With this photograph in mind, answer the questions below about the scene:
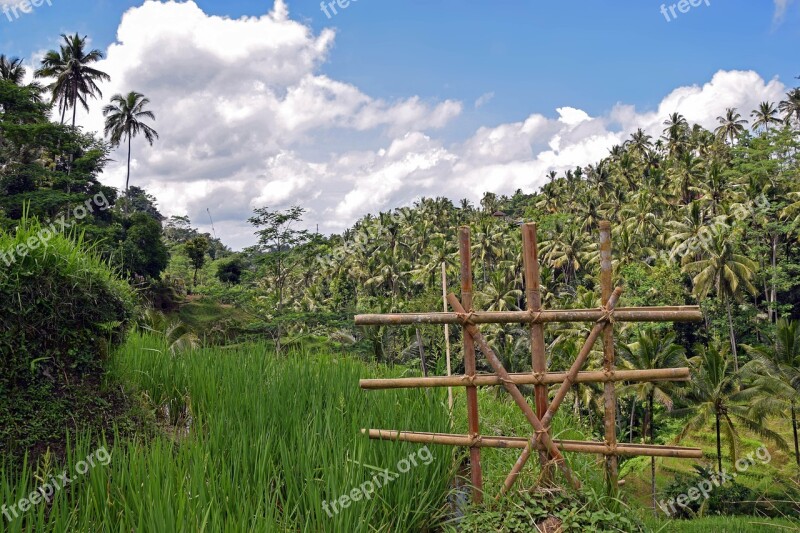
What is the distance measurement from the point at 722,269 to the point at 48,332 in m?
34.6

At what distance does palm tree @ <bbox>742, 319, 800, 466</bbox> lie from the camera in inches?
854

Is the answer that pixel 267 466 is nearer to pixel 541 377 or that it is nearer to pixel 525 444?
pixel 525 444

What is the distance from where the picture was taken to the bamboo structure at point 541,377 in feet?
14.0

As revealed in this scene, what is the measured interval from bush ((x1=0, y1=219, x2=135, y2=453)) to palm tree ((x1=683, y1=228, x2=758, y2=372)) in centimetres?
3371

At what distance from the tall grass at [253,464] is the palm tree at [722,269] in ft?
104

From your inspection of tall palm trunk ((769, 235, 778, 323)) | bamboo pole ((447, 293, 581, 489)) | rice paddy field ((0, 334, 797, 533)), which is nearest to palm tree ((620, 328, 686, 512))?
tall palm trunk ((769, 235, 778, 323))

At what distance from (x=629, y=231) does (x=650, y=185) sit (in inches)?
283

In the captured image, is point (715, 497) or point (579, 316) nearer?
point (579, 316)

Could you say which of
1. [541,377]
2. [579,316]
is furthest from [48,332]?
[579,316]

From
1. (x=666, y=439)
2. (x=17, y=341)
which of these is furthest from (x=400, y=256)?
(x=17, y=341)

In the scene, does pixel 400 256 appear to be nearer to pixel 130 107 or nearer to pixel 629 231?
pixel 629 231

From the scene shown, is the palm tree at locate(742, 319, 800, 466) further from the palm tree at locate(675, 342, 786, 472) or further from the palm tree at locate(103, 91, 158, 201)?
the palm tree at locate(103, 91, 158, 201)

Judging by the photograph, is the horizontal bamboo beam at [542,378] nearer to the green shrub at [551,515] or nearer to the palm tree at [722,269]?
the green shrub at [551,515]

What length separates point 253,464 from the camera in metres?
3.91
